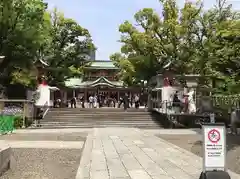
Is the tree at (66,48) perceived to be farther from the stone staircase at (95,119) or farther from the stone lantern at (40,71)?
the stone staircase at (95,119)

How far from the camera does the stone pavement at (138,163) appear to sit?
8.98 m

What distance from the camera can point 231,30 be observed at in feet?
45.3

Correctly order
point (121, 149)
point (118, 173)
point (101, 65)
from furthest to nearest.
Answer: point (101, 65), point (121, 149), point (118, 173)

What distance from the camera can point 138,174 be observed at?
9062mm

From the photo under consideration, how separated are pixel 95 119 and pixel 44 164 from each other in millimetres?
19862

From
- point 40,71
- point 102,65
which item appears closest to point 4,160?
point 40,71

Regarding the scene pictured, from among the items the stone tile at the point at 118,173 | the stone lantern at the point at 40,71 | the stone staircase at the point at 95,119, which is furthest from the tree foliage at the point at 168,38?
the stone tile at the point at 118,173

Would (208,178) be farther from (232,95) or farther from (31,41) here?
(31,41)

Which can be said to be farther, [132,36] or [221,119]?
[132,36]

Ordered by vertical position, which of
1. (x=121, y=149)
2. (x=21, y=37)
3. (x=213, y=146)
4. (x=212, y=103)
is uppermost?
(x=21, y=37)

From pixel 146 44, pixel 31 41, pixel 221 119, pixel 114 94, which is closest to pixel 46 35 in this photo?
pixel 31 41

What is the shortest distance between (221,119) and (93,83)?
114 feet

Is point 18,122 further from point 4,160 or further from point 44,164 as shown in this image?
point 4,160

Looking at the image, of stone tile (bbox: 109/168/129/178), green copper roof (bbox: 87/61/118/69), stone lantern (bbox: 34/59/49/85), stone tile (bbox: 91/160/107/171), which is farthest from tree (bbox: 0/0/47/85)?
green copper roof (bbox: 87/61/118/69)
